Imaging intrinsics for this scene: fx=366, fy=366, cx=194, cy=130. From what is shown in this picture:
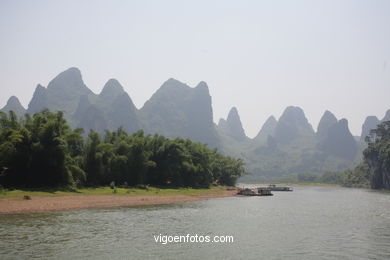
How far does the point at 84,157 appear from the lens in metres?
62.8

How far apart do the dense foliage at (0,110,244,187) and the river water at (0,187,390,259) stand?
50.3 ft

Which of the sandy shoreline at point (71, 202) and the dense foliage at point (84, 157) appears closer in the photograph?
the sandy shoreline at point (71, 202)

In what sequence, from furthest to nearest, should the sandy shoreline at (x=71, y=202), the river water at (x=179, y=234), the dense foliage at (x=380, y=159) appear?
the dense foliage at (x=380, y=159)
the sandy shoreline at (x=71, y=202)
the river water at (x=179, y=234)

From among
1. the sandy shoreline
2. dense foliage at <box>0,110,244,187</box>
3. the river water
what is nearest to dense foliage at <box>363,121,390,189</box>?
dense foliage at <box>0,110,244,187</box>

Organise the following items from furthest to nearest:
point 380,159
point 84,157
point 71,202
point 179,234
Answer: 1. point 380,159
2. point 84,157
3. point 71,202
4. point 179,234

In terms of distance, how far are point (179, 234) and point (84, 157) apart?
39315 millimetres

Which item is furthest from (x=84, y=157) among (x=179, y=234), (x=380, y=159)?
(x=380, y=159)

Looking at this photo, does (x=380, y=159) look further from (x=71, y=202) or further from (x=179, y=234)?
(x=179, y=234)

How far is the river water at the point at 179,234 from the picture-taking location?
21531 millimetres

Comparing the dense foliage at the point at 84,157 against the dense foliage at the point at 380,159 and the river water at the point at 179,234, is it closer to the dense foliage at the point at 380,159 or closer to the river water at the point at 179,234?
the river water at the point at 179,234

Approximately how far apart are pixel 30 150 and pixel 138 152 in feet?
82.8

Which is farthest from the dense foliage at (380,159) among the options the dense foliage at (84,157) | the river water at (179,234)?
the river water at (179,234)

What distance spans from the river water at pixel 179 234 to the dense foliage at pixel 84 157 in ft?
50.3

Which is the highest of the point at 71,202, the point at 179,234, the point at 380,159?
the point at 380,159
